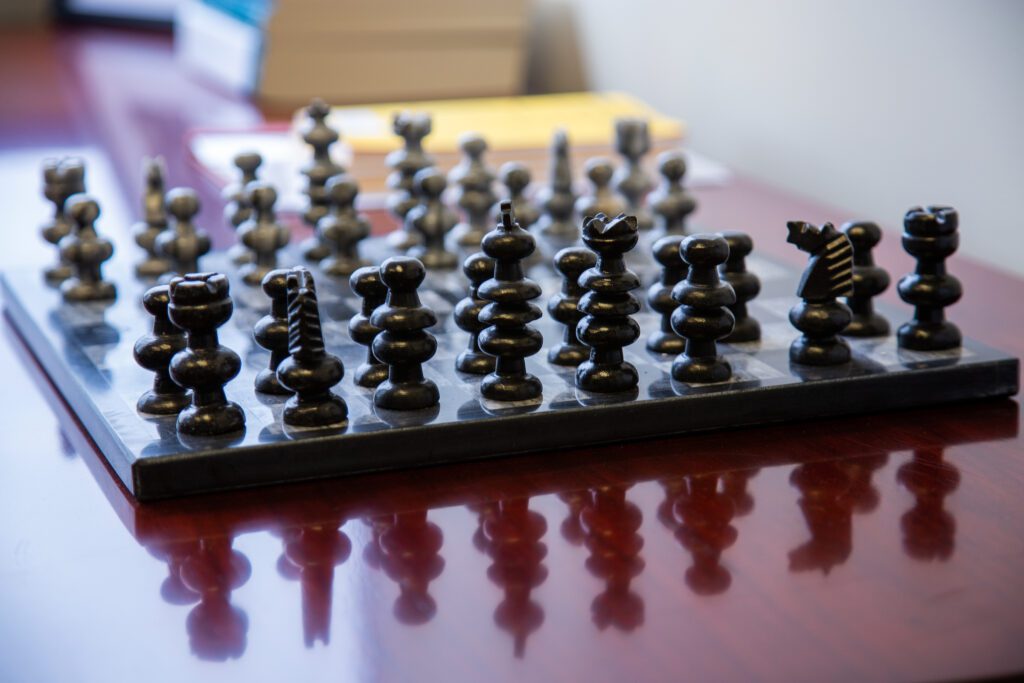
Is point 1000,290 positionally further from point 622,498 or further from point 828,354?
point 622,498

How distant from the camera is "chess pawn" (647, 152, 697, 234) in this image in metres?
1.75

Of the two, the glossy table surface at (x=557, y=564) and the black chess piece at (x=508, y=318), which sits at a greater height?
the black chess piece at (x=508, y=318)

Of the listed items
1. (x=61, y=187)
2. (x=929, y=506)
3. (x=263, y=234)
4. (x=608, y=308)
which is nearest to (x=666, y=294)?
(x=608, y=308)

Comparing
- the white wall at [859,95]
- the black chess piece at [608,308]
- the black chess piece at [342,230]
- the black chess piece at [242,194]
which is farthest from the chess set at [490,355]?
the white wall at [859,95]

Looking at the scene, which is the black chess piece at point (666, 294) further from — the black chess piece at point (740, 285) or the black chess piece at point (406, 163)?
the black chess piece at point (406, 163)

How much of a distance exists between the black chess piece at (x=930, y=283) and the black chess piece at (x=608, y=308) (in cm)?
29

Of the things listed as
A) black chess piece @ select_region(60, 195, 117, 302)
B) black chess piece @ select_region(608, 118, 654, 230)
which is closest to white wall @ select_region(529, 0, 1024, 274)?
black chess piece @ select_region(608, 118, 654, 230)

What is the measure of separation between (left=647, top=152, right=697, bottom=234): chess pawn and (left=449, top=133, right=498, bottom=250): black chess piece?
216mm

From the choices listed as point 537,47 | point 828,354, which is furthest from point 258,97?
point 828,354

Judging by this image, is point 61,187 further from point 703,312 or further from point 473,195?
point 703,312

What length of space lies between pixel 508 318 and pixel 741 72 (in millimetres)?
1509

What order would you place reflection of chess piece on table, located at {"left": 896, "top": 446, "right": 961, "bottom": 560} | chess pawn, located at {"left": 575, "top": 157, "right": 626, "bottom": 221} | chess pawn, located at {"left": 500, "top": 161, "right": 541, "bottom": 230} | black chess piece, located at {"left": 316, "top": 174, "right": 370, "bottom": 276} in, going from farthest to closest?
chess pawn, located at {"left": 575, "top": 157, "right": 626, "bottom": 221}
chess pawn, located at {"left": 500, "top": 161, "right": 541, "bottom": 230}
black chess piece, located at {"left": 316, "top": 174, "right": 370, "bottom": 276}
reflection of chess piece on table, located at {"left": 896, "top": 446, "right": 961, "bottom": 560}

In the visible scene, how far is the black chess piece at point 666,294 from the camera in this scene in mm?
1283

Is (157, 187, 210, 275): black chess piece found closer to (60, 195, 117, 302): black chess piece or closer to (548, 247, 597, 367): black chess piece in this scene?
(60, 195, 117, 302): black chess piece
